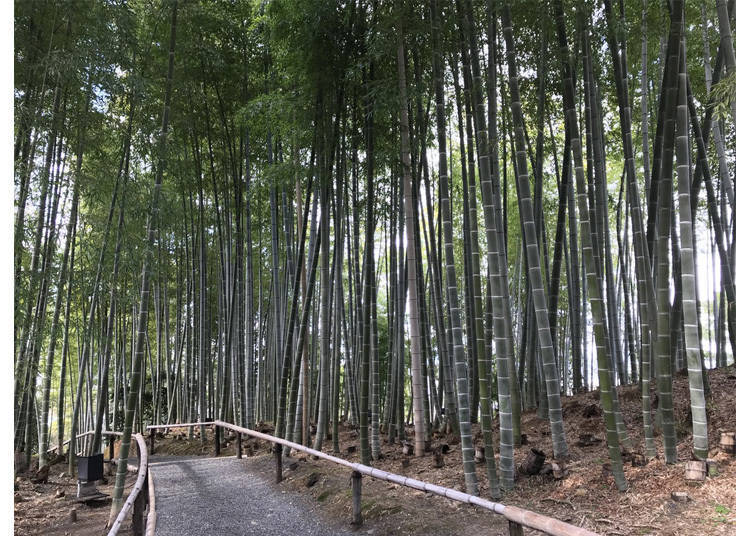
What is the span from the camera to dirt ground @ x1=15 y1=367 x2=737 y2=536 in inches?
109

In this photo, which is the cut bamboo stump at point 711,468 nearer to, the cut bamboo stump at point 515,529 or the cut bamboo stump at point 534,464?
the cut bamboo stump at point 534,464

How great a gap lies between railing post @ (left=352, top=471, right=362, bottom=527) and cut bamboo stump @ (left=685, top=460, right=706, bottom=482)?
1.90 m

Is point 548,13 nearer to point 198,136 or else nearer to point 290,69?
point 290,69

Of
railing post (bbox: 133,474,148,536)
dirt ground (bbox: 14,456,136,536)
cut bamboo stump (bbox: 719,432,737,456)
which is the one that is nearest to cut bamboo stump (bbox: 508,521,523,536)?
cut bamboo stump (bbox: 719,432,737,456)

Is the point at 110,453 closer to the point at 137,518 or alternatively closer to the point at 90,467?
the point at 90,467

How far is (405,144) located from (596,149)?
142cm

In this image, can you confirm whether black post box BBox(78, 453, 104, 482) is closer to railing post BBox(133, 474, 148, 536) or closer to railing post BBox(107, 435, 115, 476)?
railing post BBox(133, 474, 148, 536)

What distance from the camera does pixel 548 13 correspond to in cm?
349

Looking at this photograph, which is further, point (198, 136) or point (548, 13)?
point (198, 136)

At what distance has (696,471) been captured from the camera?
2938 millimetres

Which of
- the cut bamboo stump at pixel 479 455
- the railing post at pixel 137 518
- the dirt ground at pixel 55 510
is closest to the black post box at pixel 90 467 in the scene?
the dirt ground at pixel 55 510

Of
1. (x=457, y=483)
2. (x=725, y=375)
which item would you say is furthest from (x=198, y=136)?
(x=725, y=375)

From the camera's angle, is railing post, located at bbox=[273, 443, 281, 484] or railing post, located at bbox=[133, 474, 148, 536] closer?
→ railing post, located at bbox=[133, 474, 148, 536]

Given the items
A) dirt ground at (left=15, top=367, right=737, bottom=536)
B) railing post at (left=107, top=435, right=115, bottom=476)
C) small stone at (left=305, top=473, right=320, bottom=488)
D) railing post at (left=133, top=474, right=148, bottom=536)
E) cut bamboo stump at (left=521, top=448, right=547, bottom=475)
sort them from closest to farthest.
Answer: dirt ground at (left=15, top=367, right=737, bottom=536) → railing post at (left=133, top=474, right=148, bottom=536) → cut bamboo stump at (left=521, top=448, right=547, bottom=475) → small stone at (left=305, top=473, right=320, bottom=488) → railing post at (left=107, top=435, right=115, bottom=476)
